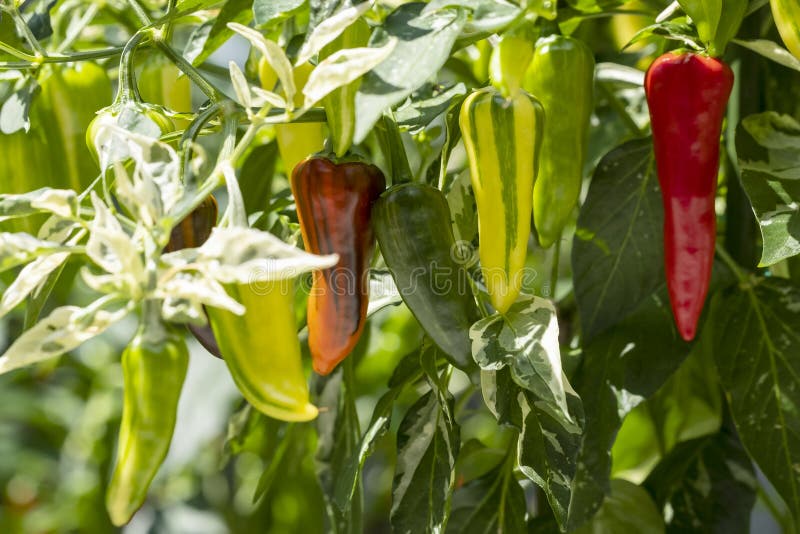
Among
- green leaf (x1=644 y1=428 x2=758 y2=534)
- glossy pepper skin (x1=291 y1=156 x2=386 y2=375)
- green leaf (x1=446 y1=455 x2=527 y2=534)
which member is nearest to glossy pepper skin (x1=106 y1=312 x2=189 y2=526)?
glossy pepper skin (x1=291 y1=156 x2=386 y2=375)

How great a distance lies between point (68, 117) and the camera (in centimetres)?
61

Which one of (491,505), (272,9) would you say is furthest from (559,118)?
(491,505)

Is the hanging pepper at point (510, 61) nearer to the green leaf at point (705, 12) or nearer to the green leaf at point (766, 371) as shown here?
the green leaf at point (705, 12)

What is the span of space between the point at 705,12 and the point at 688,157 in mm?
94

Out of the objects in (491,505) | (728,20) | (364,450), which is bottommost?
(491,505)

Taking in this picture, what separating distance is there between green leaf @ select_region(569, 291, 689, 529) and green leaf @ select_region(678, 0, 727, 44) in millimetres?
243

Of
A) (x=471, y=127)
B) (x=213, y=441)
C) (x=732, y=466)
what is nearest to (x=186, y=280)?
(x=471, y=127)

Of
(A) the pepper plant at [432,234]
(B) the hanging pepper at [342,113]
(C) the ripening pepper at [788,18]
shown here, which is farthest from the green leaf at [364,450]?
(C) the ripening pepper at [788,18]

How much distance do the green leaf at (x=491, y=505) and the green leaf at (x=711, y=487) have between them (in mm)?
134

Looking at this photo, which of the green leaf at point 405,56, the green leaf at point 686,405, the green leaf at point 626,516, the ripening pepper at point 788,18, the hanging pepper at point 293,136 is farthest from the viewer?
the green leaf at point 686,405

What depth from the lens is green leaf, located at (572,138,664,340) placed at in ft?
2.05

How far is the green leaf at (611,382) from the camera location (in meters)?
0.63

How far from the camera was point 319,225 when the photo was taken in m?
0.52

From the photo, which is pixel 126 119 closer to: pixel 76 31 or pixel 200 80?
pixel 200 80
